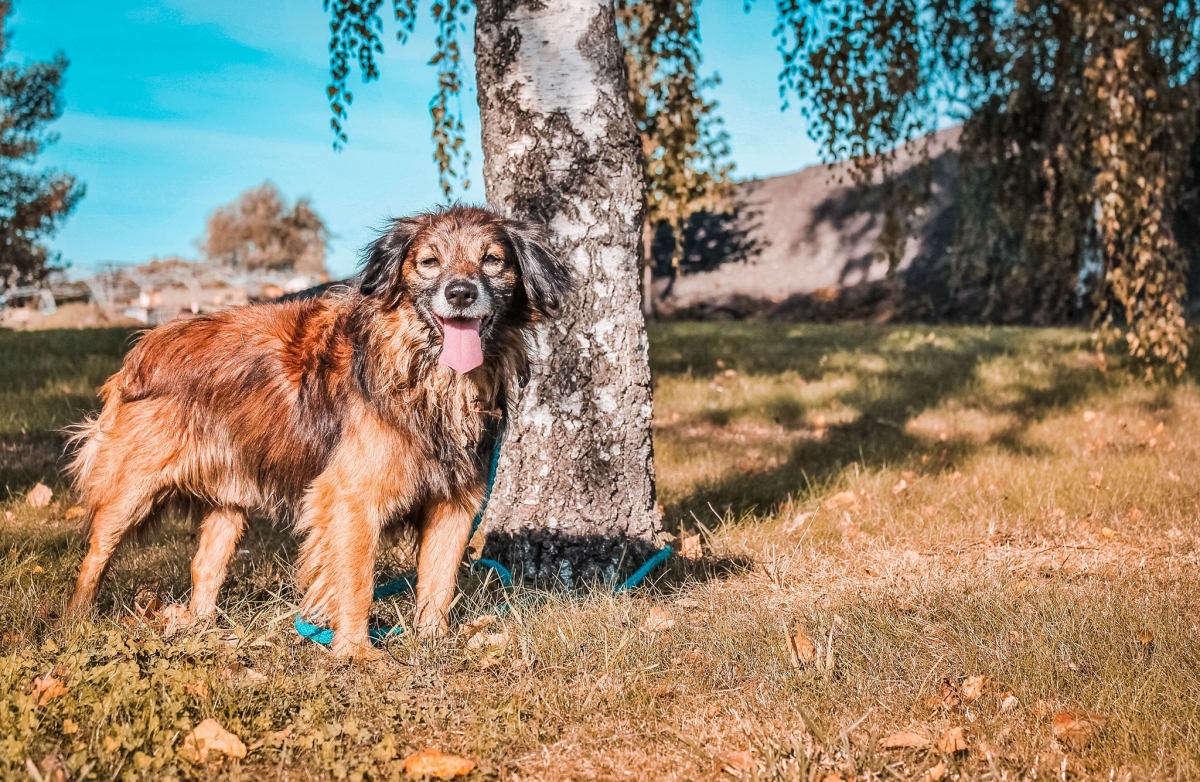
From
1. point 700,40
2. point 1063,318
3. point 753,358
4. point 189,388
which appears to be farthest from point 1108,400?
point 1063,318

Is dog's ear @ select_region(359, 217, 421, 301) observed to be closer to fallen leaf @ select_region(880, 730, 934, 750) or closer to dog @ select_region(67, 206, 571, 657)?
dog @ select_region(67, 206, 571, 657)

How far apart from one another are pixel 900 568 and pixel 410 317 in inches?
95.4

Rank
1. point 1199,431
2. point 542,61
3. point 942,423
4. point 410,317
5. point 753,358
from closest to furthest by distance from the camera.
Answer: point 410,317
point 542,61
point 1199,431
point 942,423
point 753,358

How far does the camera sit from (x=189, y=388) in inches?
137

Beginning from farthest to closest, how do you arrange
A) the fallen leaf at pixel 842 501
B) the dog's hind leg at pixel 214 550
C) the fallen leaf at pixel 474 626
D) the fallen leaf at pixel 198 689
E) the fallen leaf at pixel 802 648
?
1. the fallen leaf at pixel 842 501
2. the dog's hind leg at pixel 214 550
3. the fallen leaf at pixel 474 626
4. the fallen leaf at pixel 802 648
5. the fallen leaf at pixel 198 689

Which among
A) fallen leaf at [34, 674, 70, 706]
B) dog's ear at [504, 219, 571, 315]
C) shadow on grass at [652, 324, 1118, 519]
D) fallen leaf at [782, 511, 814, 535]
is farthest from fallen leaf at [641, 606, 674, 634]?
fallen leaf at [34, 674, 70, 706]

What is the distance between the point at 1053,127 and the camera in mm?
11102

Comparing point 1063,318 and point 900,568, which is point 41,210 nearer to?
point 1063,318

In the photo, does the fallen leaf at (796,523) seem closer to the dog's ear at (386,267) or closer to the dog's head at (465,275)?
the dog's head at (465,275)

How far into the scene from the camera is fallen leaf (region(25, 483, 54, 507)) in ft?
16.2

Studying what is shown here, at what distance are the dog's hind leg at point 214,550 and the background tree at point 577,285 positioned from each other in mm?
1121

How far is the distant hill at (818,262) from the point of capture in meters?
19.4

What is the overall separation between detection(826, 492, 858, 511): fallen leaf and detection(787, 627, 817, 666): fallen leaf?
7.20 feet

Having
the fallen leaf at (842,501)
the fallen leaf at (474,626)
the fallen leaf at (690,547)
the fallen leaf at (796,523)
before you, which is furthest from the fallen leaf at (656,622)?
the fallen leaf at (842,501)
